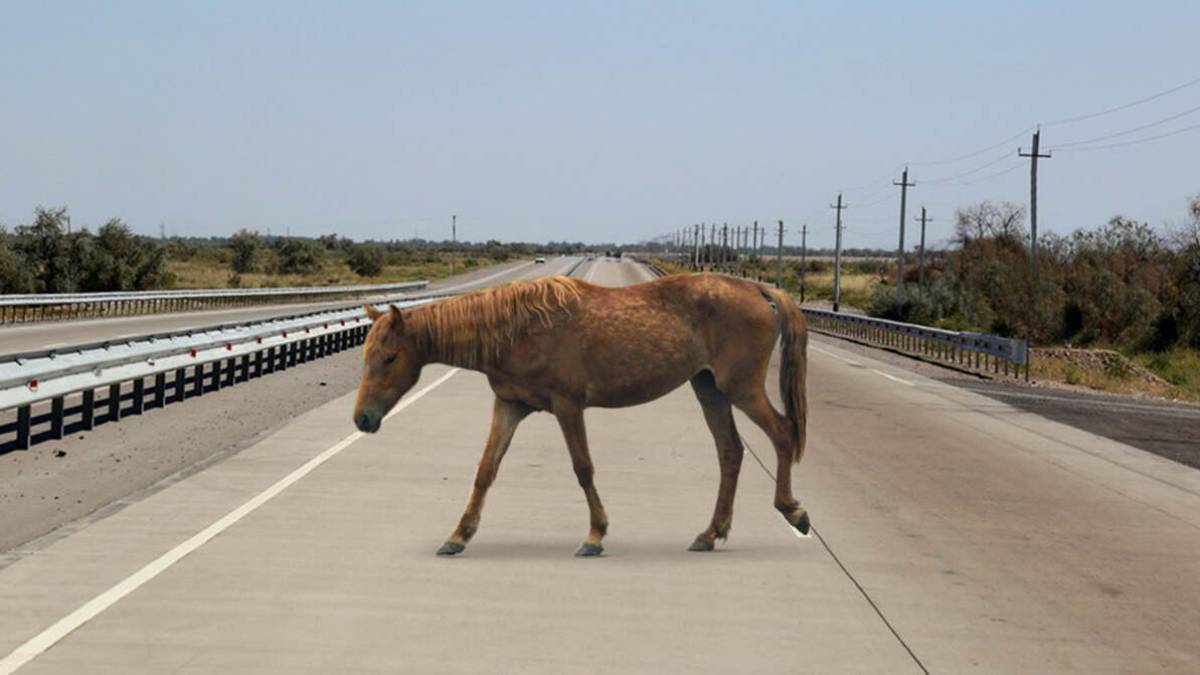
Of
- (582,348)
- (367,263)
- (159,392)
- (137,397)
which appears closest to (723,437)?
(582,348)

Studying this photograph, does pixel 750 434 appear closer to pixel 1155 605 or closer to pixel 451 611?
pixel 1155 605

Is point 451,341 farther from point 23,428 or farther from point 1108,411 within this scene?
point 1108,411

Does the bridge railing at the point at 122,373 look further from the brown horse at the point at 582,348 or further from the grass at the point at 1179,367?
A: the grass at the point at 1179,367

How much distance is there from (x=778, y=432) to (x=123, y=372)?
10471mm

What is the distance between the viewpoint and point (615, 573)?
319 inches

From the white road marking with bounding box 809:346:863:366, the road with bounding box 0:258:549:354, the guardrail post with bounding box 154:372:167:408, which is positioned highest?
the guardrail post with bounding box 154:372:167:408

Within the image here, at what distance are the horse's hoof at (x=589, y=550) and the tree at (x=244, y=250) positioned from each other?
13034cm

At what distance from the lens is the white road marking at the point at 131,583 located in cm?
620

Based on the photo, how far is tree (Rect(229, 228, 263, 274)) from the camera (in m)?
135

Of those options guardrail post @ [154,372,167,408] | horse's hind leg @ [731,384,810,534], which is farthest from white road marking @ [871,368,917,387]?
horse's hind leg @ [731,384,810,534]

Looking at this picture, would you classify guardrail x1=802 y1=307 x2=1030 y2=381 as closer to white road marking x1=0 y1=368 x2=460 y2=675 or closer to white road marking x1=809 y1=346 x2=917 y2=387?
white road marking x1=809 y1=346 x2=917 y2=387

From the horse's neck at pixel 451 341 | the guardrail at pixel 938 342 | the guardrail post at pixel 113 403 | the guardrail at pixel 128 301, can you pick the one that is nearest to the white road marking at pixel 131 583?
A: the horse's neck at pixel 451 341

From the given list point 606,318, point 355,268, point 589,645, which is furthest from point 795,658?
point 355,268

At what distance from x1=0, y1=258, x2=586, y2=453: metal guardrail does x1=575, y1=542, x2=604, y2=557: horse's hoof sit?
6960 millimetres
